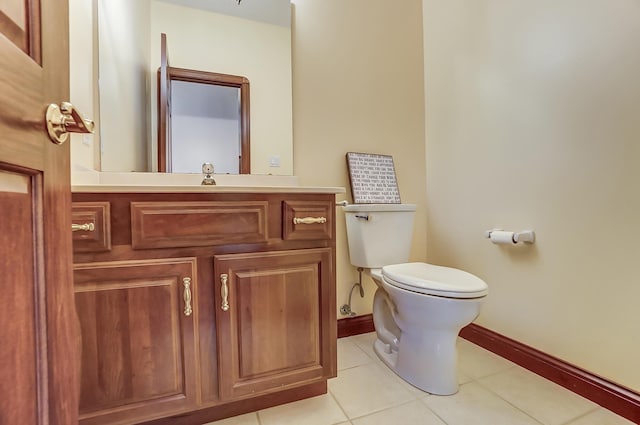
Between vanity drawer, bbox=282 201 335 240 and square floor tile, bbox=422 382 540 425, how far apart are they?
0.82 m

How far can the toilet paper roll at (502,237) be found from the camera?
147 centimetres

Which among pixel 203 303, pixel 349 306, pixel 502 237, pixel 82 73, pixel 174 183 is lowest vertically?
pixel 349 306

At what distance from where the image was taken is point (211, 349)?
102 centimetres

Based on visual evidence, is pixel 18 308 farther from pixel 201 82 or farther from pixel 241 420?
pixel 201 82

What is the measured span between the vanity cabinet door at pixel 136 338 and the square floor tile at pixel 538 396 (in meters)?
1.27

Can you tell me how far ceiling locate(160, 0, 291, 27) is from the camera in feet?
4.86

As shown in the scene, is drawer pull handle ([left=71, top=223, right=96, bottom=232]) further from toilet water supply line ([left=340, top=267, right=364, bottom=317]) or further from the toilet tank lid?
toilet water supply line ([left=340, top=267, right=364, bottom=317])

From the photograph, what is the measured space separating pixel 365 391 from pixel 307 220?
2.70 ft

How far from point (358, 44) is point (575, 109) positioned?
118 cm

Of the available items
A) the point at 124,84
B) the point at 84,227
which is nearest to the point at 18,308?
the point at 84,227

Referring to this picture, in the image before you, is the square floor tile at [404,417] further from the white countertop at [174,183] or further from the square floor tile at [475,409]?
the white countertop at [174,183]

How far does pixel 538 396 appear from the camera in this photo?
49.8 inches

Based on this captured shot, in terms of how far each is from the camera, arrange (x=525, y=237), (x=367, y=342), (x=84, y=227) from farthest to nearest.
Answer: (x=367, y=342) < (x=525, y=237) < (x=84, y=227)

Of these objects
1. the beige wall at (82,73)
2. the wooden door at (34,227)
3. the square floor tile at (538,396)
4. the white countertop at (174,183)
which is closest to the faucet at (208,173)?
the white countertop at (174,183)
